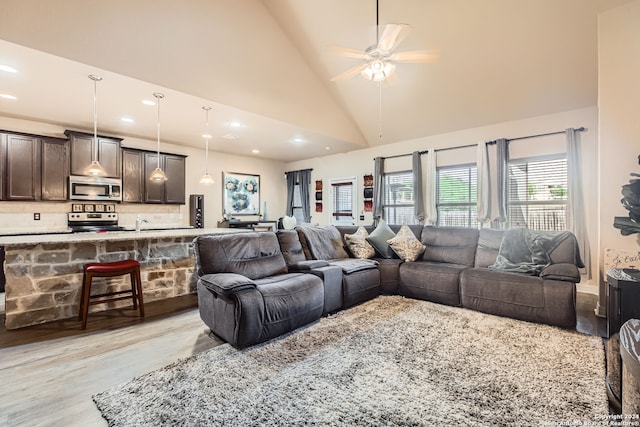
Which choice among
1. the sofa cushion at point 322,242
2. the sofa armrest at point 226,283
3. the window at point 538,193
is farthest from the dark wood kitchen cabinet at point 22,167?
the window at point 538,193

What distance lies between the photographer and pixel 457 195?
18.3ft

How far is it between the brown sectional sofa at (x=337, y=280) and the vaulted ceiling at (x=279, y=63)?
220 centimetres

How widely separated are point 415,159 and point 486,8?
2830mm

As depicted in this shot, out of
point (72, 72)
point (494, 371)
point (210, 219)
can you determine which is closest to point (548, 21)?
point (494, 371)

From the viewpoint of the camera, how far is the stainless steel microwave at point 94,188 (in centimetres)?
511

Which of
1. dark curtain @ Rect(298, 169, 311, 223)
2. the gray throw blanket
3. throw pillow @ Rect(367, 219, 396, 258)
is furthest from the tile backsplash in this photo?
the gray throw blanket

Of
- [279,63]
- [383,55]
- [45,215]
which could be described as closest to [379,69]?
[383,55]

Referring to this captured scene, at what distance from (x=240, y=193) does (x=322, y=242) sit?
4276mm

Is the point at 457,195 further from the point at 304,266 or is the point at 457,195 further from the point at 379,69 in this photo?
the point at 304,266

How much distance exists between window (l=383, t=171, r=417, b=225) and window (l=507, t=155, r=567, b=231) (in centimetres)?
184

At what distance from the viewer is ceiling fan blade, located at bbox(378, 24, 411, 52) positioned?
2.73 metres

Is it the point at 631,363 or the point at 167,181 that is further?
the point at 167,181

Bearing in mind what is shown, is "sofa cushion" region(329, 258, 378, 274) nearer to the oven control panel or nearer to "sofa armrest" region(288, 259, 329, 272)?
"sofa armrest" region(288, 259, 329, 272)

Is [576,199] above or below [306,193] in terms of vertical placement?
below
